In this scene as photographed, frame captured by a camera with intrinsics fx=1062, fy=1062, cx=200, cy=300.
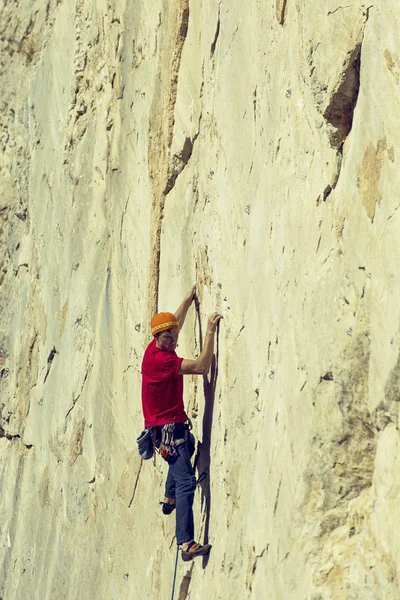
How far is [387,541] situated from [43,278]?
783 centimetres

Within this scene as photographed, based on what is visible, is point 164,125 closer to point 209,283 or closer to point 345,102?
point 209,283

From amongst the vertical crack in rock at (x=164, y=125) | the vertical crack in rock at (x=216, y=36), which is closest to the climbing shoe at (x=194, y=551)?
the vertical crack in rock at (x=164, y=125)

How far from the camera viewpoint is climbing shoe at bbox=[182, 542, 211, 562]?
25.2 ft

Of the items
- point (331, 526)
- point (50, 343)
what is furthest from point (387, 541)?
point (50, 343)

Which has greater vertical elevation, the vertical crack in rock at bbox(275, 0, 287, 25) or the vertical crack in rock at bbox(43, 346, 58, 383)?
the vertical crack in rock at bbox(275, 0, 287, 25)

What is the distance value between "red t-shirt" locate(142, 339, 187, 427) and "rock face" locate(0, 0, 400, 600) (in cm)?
25

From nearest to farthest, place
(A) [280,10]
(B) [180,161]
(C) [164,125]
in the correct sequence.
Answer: (A) [280,10], (B) [180,161], (C) [164,125]

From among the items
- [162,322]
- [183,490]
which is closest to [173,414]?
[183,490]

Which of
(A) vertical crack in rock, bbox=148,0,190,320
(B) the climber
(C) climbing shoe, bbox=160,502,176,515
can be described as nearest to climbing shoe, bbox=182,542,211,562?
(B) the climber

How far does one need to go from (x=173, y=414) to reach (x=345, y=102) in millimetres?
3003

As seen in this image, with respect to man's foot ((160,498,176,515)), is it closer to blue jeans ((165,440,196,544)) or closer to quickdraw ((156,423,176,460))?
blue jeans ((165,440,196,544))

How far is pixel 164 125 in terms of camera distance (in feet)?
29.4

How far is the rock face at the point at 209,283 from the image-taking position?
220 inches

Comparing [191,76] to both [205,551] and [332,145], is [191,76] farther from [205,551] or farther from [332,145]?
[205,551]
